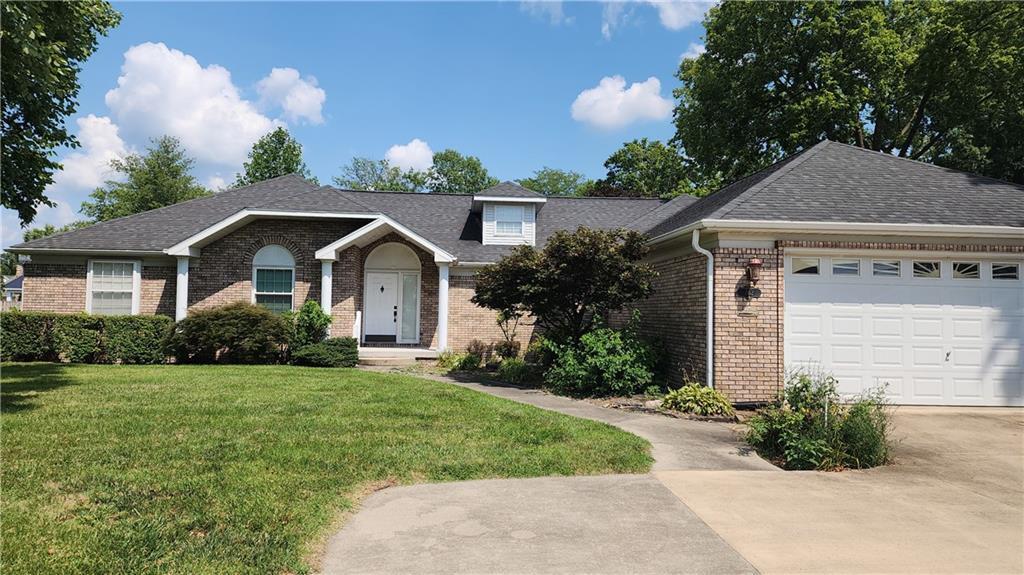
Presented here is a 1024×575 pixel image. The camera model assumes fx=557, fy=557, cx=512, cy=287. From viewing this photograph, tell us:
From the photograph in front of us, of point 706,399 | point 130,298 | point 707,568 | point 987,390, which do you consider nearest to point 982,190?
point 987,390

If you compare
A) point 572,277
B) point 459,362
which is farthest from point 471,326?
point 572,277

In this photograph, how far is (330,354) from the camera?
48.1ft

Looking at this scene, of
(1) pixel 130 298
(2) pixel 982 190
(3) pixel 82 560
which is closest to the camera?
(3) pixel 82 560

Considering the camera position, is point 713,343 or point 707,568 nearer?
point 707,568

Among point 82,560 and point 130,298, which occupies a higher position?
point 130,298

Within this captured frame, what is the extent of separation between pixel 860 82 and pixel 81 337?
26871 millimetres

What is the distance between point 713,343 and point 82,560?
8.75 meters

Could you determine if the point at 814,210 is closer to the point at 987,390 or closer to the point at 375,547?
the point at 987,390

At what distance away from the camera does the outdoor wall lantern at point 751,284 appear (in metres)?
9.50

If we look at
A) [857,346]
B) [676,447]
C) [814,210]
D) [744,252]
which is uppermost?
[814,210]

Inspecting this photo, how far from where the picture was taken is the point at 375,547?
3.81 metres

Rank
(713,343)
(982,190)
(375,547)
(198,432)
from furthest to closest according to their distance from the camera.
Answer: (982,190)
(713,343)
(198,432)
(375,547)

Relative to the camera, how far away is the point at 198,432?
6.74 m

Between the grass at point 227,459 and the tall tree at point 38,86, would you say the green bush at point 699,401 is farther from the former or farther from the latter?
the tall tree at point 38,86
